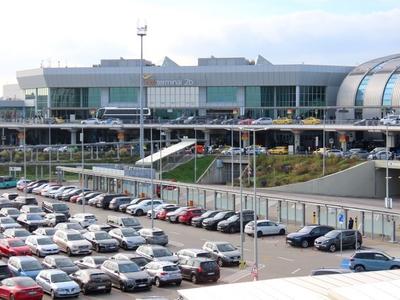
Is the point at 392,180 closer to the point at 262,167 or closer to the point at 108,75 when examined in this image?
the point at 262,167

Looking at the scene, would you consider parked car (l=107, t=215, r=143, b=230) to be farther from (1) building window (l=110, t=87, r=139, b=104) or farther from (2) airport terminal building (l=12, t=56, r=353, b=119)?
(1) building window (l=110, t=87, r=139, b=104)

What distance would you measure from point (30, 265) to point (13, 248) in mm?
5796

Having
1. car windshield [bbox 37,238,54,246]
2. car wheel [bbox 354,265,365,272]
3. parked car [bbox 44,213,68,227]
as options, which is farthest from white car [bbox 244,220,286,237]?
car wheel [bbox 354,265,365,272]

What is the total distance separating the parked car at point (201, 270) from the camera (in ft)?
106

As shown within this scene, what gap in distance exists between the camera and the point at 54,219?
1898 inches

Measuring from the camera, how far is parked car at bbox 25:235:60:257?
3797 centimetres

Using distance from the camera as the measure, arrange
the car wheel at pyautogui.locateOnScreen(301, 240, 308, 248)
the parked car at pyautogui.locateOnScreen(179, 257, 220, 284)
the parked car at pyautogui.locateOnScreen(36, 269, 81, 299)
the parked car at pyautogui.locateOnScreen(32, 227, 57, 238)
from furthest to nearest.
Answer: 1. the parked car at pyautogui.locateOnScreen(32, 227, 57, 238)
2. the car wheel at pyautogui.locateOnScreen(301, 240, 308, 248)
3. the parked car at pyautogui.locateOnScreen(179, 257, 220, 284)
4. the parked car at pyautogui.locateOnScreen(36, 269, 81, 299)

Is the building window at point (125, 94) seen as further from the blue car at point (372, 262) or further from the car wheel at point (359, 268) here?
the car wheel at point (359, 268)

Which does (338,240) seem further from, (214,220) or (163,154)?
(163,154)

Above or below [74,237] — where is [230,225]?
below

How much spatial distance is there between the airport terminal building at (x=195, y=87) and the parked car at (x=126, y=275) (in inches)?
3220

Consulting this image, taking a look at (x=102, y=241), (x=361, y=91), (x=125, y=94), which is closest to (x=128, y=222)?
(x=102, y=241)

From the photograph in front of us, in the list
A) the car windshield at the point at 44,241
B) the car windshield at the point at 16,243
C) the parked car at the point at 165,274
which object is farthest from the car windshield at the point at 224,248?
the car windshield at the point at 16,243

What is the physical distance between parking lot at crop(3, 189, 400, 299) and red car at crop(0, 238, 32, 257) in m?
3.75
